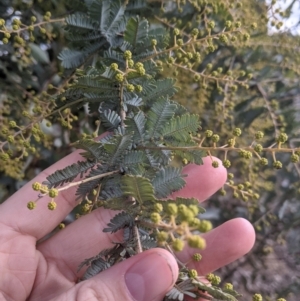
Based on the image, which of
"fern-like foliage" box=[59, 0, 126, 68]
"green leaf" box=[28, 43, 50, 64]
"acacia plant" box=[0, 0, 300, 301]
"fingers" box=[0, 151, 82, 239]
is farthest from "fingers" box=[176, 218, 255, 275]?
"green leaf" box=[28, 43, 50, 64]

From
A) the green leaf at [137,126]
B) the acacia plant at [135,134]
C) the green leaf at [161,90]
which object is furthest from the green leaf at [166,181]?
the green leaf at [161,90]

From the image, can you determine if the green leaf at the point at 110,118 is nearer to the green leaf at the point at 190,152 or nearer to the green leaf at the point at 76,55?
the green leaf at the point at 190,152

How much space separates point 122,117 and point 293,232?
1.45 m

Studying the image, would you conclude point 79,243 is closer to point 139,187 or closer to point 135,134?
point 135,134

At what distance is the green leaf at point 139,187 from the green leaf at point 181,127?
204 millimetres

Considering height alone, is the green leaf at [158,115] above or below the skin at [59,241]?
above

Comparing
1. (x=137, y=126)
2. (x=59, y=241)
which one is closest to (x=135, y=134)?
(x=137, y=126)

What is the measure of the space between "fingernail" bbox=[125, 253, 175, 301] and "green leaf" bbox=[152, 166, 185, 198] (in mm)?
157

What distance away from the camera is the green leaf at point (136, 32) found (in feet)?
3.81

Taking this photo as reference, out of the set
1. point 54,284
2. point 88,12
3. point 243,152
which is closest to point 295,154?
point 243,152

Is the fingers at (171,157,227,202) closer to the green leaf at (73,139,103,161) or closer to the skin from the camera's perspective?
the skin

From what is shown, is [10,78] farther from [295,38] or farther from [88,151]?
[295,38]

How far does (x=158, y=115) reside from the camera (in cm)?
104

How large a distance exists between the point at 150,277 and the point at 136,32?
64cm
